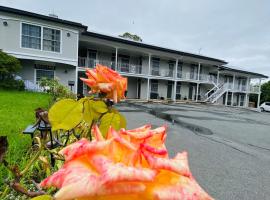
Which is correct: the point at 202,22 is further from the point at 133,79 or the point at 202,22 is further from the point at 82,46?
the point at 82,46

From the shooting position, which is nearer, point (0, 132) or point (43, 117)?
point (43, 117)

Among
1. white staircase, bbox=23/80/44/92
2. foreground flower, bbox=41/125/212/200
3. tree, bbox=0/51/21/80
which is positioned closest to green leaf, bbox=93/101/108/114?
foreground flower, bbox=41/125/212/200

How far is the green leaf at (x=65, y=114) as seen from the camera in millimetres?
735

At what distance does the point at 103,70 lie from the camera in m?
0.80

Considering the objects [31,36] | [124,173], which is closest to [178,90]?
[31,36]

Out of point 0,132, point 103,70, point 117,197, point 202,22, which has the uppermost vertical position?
point 202,22

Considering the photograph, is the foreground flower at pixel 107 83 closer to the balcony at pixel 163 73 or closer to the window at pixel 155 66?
the balcony at pixel 163 73

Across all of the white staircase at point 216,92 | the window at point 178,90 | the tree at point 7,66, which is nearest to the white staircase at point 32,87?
the tree at point 7,66

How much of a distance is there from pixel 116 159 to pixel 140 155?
0.13 ft

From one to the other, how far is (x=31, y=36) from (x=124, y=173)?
17786 mm

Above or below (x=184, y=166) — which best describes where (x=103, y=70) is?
above

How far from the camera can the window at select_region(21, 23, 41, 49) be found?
1569cm

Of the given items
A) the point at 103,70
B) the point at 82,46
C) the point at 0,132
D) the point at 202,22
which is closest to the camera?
the point at 103,70

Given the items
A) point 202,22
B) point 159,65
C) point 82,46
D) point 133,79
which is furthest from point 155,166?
point 202,22
